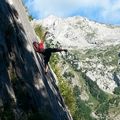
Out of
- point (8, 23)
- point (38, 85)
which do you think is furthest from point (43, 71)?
point (8, 23)

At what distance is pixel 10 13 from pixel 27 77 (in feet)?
15.6

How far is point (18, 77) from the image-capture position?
26375 mm

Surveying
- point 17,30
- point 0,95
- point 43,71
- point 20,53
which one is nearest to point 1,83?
point 0,95

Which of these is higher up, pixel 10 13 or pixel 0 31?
pixel 10 13

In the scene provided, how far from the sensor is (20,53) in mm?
27922

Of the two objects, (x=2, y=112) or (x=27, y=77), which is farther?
(x=27, y=77)

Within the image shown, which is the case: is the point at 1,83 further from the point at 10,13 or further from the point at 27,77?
the point at 10,13

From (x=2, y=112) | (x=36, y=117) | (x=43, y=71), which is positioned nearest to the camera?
(x=2, y=112)

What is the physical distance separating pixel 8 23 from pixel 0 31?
161 centimetres

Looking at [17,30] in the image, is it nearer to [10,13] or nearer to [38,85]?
[10,13]

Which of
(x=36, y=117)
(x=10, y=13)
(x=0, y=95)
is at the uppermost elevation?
(x=10, y=13)

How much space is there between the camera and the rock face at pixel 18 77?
23.8m

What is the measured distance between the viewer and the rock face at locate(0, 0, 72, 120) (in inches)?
938

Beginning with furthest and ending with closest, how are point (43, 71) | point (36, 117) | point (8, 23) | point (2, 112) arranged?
point (43, 71), point (8, 23), point (36, 117), point (2, 112)
